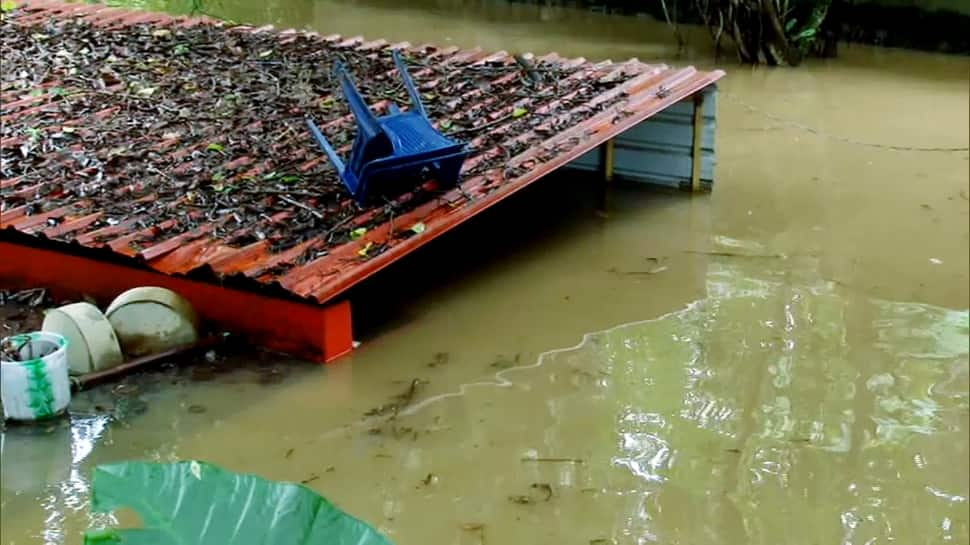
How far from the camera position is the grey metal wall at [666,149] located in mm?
5781

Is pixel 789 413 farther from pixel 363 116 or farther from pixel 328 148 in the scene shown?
pixel 328 148

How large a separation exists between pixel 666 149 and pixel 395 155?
7.70 feet

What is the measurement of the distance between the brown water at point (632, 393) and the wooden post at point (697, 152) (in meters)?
0.13

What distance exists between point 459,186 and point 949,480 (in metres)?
2.03

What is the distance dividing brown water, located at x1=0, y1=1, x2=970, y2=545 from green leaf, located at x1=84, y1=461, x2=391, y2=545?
5.78 ft

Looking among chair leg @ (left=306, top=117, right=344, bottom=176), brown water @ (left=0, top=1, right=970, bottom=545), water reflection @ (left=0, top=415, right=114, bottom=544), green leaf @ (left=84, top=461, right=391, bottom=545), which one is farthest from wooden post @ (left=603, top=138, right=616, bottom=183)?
green leaf @ (left=84, top=461, right=391, bottom=545)

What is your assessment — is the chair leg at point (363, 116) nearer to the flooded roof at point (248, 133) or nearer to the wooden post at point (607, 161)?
the flooded roof at point (248, 133)

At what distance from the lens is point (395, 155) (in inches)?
155

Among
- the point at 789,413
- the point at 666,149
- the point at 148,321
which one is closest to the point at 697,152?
the point at 666,149

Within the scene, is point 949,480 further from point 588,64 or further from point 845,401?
point 588,64

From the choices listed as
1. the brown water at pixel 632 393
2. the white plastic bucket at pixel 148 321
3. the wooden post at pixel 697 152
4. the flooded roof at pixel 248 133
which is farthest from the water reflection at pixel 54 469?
the wooden post at pixel 697 152

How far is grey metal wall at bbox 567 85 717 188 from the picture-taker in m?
5.78

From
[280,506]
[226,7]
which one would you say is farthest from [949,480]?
[226,7]

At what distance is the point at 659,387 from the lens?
3.66m
